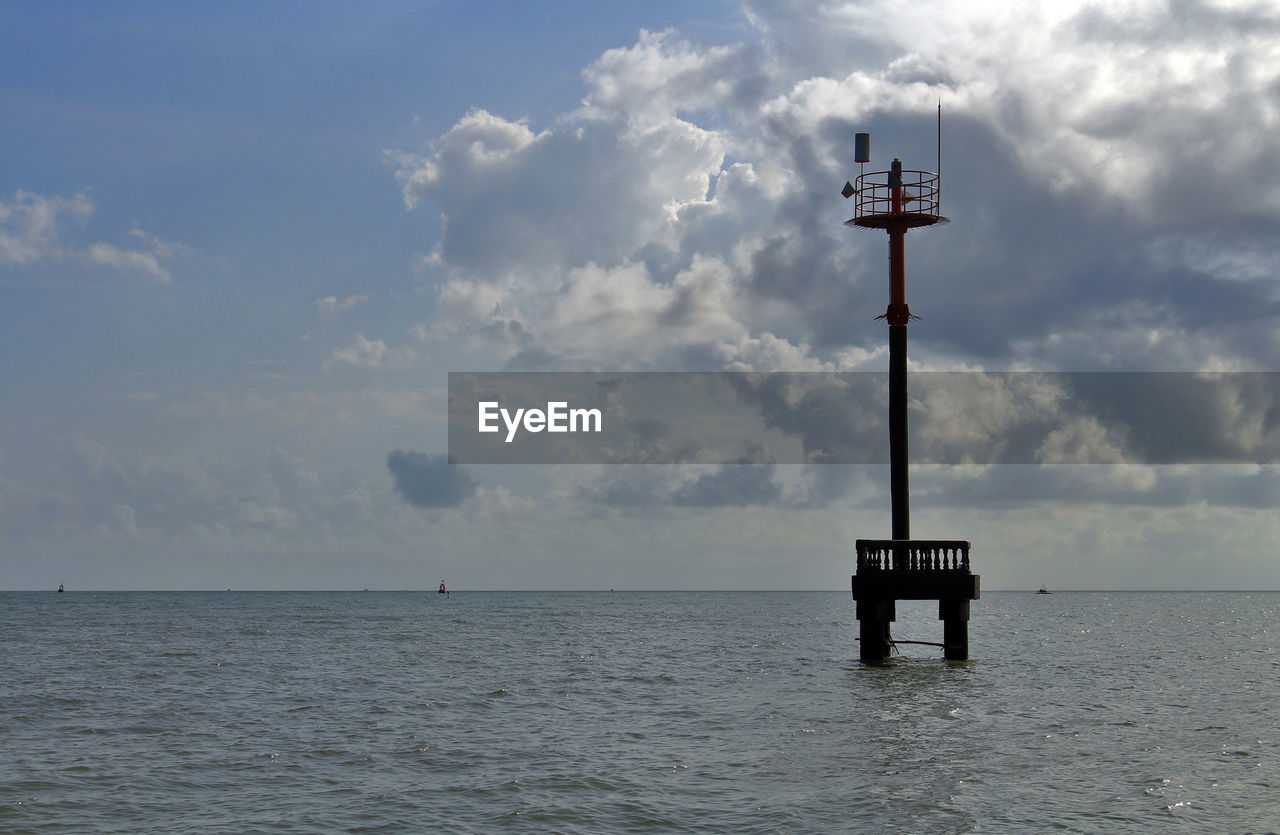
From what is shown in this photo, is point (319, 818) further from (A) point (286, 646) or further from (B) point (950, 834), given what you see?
(A) point (286, 646)

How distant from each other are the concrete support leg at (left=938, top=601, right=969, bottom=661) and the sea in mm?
464

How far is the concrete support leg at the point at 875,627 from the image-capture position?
36375 millimetres

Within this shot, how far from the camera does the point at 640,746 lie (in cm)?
2331

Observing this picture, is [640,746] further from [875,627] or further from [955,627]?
[955,627]

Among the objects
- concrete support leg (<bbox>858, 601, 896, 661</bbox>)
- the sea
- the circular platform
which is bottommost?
the sea

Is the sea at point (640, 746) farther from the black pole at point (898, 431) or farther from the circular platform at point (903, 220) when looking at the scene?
the circular platform at point (903, 220)

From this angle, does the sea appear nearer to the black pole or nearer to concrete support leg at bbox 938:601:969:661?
concrete support leg at bbox 938:601:969:661

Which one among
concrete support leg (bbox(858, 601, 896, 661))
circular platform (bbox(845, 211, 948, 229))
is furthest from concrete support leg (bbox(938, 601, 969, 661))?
circular platform (bbox(845, 211, 948, 229))

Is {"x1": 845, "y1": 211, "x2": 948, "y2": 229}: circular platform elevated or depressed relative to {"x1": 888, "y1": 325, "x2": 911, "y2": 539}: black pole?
elevated

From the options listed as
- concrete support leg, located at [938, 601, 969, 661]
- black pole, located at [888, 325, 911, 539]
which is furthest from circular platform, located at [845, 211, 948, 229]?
concrete support leg, located at [938, 601, 969, 661]

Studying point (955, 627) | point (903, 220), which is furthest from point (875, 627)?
point (903, 220)

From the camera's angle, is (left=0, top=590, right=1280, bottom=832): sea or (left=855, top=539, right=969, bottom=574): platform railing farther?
(left=855, top=539, right=969, bottom=574): platform railing

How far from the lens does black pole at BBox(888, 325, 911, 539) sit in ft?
121

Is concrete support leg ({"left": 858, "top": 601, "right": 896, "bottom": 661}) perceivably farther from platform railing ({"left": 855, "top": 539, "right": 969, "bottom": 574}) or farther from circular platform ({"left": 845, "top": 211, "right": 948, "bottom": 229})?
circular platform ({"left": 845, "top": 211, "right": 948, "bottom": 229})
